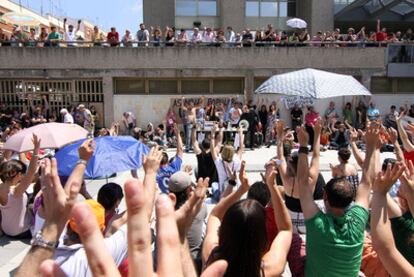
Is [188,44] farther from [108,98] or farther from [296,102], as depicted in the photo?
[296,102]

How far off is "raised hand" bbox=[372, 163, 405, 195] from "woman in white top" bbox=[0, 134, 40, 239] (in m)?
4.18

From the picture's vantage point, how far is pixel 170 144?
54.8 feet

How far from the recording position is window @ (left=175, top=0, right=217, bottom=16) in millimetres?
26203

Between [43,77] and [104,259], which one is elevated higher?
[43,77]

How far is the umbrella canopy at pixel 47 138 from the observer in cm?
568

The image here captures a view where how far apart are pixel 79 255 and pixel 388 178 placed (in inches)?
74.3

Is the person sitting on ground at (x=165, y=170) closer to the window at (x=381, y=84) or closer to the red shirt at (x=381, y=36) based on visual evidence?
the window at (x=381, y=84)

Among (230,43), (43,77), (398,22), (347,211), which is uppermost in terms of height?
(398,22)

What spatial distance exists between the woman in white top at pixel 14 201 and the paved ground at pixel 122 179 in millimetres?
203

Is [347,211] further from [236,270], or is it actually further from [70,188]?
[70,188]

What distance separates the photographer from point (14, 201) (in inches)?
223

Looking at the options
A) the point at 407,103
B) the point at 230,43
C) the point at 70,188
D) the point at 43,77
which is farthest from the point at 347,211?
the point at 407,103

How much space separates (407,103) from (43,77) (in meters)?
17.6


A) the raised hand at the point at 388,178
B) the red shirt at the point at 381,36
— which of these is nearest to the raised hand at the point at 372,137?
the raised hand at the point at 388,178
